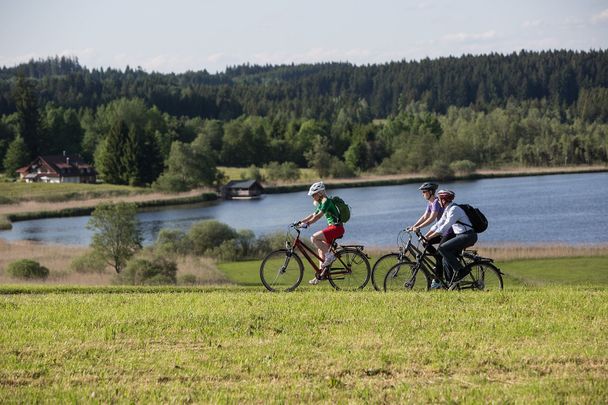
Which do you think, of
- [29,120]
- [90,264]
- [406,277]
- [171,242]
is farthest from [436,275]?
[29,120]

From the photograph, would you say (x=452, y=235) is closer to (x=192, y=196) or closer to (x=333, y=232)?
(x=333, y=232)

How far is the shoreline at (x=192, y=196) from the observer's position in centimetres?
9144

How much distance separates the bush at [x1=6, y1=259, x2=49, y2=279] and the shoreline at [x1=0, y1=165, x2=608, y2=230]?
115 feet

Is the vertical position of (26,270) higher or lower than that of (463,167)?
lower

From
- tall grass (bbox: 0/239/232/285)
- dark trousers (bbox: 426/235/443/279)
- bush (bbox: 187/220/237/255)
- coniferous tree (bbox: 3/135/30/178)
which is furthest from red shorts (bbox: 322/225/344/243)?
coniferous tree (bbox: 3/135/30/178)

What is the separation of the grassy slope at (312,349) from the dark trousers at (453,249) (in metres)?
0.99

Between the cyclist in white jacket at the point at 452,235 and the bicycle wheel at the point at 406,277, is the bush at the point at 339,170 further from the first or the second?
the cyclist in white jacket at the point at 452,235

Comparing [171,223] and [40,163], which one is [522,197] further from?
[40,163]

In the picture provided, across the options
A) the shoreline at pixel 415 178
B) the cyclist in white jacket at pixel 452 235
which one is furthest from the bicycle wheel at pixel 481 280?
the shoreline at pixel 415 178

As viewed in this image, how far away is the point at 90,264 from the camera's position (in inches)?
1736

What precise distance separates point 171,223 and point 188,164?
34.3m

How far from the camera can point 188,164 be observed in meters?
114

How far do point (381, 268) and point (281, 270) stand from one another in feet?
6.76

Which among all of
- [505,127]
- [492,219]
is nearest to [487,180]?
[505,127]
